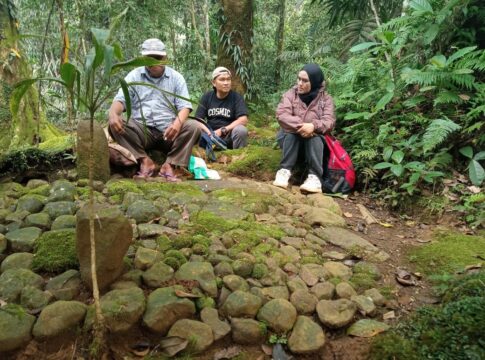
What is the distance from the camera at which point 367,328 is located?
208 cm

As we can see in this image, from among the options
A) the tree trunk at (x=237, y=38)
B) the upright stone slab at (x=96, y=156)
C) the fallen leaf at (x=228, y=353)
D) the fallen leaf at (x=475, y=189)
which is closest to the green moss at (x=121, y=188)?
the upright stone slab at (x=96, y=156)

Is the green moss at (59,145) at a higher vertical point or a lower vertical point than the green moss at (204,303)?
higher

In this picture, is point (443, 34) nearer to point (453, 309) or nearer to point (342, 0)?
point (342, 0)

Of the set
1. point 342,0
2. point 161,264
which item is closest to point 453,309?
point 161,264

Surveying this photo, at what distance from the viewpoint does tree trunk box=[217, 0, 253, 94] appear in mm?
6789

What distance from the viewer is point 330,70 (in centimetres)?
568

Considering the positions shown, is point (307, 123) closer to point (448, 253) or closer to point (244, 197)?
point (244, 197)

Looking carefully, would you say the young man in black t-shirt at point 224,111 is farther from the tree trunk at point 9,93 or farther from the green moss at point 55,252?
the green moss at point 55,252

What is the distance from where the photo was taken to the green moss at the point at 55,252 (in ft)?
7.08

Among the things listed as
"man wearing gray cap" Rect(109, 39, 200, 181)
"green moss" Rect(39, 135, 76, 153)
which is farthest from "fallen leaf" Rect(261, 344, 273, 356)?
"green moss" Rect(39, 135, 76, 153)

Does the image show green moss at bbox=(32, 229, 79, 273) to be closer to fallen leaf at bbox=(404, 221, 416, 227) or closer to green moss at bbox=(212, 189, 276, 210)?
green moss at bbox=(212, 189, 276, 210)

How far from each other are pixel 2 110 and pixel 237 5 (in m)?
4.39

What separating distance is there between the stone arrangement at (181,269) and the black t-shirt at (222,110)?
2.22 meters

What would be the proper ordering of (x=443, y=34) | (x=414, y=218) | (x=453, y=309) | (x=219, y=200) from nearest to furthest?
(x=453, y=309) < (x=219, y=200) < (x=414, y=218) < (x=443, y=34)
